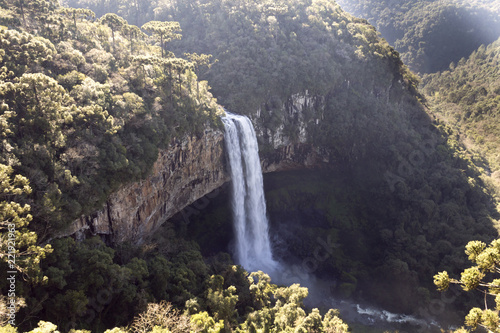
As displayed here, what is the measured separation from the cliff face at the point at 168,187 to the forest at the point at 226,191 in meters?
0.96

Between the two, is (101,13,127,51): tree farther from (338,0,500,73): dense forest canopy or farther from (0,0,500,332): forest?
(338,0,500,73): dense forest canopy

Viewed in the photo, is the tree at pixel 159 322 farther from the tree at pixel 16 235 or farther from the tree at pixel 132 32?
the tree at pixel 132 32

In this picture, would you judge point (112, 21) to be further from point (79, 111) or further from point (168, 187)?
point (168, 187)

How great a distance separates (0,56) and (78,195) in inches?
385

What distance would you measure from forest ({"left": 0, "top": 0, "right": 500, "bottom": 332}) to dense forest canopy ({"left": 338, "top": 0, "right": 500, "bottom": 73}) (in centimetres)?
1985

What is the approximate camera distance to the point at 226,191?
37.5 metres

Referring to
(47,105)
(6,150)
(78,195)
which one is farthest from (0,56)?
(78,195)

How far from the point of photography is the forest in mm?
15219

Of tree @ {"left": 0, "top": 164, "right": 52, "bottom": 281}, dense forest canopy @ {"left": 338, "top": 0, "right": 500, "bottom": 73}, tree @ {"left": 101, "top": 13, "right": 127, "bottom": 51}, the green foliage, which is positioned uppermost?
dense forest canopy @ {"left": 338, "top": 0, "right": 500, "bottom": 73}

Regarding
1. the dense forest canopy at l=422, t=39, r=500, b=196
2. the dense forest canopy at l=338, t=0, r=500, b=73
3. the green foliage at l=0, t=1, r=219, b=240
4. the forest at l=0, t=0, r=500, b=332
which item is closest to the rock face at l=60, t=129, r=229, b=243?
the forest at l=0, t=0, r=500, b=332

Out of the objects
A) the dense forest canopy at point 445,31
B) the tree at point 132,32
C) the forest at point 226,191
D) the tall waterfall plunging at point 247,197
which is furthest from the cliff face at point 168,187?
the dense forest canopy at point 445,31

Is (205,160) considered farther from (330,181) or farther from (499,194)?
(499,194)

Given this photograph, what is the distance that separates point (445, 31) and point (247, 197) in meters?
89.8

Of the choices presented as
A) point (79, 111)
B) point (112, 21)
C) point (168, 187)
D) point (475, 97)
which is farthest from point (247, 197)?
point (475, 97)
